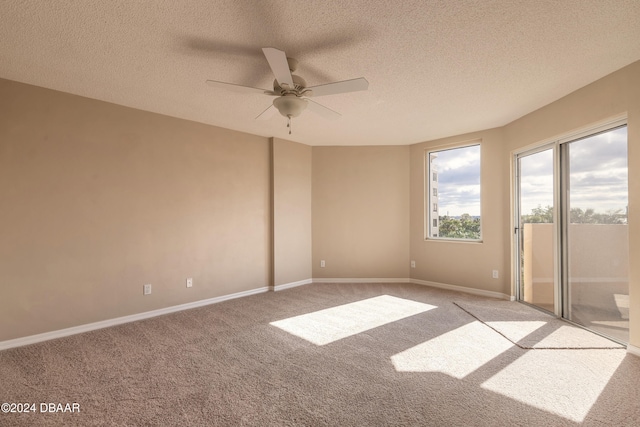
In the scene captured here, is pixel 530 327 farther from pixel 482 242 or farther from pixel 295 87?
pixel 295 87

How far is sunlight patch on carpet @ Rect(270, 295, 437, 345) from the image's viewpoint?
3.06m

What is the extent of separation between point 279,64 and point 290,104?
46 centimetres

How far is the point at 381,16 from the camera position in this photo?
194 centimetres

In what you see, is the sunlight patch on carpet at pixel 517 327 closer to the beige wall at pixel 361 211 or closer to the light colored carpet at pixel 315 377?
the light colored carpet at pixel 315 377

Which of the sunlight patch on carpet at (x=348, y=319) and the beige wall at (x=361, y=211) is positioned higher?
the beige wall at (x=361, y=211)

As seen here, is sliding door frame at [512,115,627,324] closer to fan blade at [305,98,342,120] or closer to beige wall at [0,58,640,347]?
beige wall at [0,58,640,347]

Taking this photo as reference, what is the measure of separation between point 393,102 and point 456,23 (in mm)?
1380

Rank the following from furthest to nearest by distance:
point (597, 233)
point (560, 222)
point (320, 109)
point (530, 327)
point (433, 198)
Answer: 1. point (433, 198)
2. point (560, 222)
3. point (530, 327)
4. point (597, 233)
5. point (320, 109)

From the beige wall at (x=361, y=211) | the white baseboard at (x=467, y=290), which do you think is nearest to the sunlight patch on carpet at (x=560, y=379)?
the white baseboard at (x=467, y=290)

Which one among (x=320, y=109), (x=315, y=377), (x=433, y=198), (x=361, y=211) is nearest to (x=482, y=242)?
(x=433, y=198)

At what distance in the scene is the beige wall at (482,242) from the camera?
14.5 ft

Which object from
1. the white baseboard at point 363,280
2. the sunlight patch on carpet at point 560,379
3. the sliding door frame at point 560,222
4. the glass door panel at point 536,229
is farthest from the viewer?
the white baseboard at point 363,280

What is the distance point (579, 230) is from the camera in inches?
128

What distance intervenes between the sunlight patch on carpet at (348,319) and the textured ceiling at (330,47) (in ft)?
8.39
